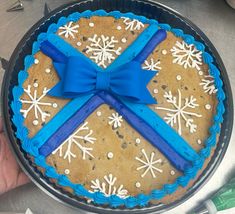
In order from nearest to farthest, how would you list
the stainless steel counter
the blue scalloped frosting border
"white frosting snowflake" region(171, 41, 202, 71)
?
the blue scalloped frosting border < "white frosting snowflake" region(171, 41, 202, 71) < the stainless steel counter

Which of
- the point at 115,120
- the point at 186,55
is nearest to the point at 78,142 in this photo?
the point at 115,120

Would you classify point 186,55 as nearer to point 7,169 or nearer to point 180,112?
point 180,112

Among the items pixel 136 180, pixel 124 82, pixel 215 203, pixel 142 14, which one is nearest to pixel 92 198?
pixel 136 180

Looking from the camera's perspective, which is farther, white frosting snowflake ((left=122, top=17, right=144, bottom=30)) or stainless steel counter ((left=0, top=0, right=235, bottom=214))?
stainless steel counter ((left=0, top=0, right=235, bottom=214))

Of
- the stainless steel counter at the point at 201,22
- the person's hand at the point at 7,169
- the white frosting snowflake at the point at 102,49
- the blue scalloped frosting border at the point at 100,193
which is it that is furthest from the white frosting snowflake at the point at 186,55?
the person's hand at the point at 7,169

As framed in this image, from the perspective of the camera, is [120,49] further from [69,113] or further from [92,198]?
[92,198]

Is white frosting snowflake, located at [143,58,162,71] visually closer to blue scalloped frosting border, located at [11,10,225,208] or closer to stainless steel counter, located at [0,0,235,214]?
blue scalloped frosting border, located at [11,10,225,208]

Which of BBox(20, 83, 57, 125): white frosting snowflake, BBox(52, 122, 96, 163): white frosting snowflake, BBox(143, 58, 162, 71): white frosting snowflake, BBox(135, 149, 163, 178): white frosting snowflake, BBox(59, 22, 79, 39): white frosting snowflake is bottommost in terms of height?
BBox(135, 149, 163, 178): white frosting snowflake

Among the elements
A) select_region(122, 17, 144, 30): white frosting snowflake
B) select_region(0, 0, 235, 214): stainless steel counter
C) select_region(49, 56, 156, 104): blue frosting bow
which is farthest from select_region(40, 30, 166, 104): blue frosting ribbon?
select_region(0, 0, 235, 214): stainless steel counter
